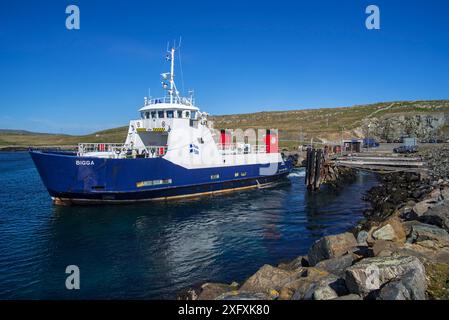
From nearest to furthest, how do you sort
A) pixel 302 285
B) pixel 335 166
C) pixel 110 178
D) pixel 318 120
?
pixel 302 285, pixel 110 178, pixel 335 166, pixel 318 120

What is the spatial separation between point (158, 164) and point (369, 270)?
18.2 meters

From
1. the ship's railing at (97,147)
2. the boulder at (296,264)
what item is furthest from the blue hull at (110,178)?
the boulder at (296,264)

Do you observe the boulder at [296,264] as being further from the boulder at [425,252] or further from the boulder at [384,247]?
the boulder at [425,252]

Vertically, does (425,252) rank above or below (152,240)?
above

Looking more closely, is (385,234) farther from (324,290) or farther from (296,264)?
(324,290)

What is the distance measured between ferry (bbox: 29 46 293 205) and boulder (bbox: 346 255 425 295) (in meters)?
17.5

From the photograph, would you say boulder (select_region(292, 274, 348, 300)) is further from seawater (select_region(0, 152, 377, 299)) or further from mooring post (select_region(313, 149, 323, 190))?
mooring post (select_region(313, 149, 323, 190))

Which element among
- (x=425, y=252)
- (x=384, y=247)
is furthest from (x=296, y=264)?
(x=425, y=252)

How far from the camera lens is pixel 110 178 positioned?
21.6 metres

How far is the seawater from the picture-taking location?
11.4m

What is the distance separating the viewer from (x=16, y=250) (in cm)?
1432

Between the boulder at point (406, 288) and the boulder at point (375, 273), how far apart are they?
17 centimetres

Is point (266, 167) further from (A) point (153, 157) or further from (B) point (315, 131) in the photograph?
(B) point (315, 131)
